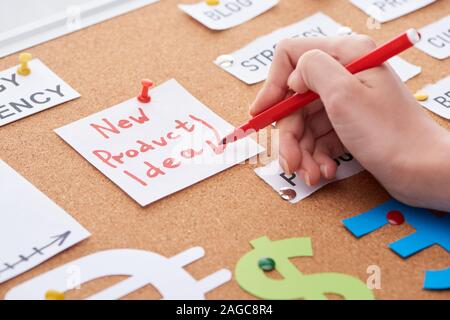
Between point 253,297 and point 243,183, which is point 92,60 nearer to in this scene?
point 243,183

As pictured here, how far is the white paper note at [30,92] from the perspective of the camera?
33.4 inches

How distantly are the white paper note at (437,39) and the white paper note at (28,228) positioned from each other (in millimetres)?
544

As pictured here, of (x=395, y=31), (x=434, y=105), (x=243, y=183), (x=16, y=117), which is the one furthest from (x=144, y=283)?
(x=395, y=31)

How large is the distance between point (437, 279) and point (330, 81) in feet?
0.69

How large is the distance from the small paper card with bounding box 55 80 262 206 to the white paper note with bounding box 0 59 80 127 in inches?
2.1

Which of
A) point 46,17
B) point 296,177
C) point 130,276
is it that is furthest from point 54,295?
point 46,17

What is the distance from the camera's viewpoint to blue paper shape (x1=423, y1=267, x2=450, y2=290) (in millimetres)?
676

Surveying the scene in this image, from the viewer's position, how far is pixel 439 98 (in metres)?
0.92

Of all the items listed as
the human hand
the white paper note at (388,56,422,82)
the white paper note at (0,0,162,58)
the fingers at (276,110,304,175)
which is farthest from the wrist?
the white paper note at (0,0,162,58)

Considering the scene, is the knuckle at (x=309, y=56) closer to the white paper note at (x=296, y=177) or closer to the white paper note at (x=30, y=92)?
the white paper note at (x=296, y=177)

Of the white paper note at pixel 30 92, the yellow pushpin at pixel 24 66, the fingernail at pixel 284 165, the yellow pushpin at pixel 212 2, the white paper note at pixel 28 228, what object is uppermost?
the yellow pushpin at pixel 212 2

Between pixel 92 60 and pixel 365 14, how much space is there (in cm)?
40

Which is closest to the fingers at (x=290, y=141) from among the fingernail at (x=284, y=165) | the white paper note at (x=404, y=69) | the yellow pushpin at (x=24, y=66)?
the fingernail at (x=284, y=165)
